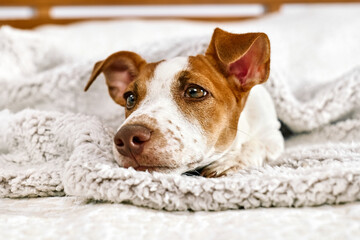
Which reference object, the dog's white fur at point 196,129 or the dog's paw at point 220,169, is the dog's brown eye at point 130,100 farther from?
the dog's paw at point 220,169

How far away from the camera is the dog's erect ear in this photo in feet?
4.61

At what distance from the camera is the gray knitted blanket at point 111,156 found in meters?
1.06

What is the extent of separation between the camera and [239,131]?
5.25ft

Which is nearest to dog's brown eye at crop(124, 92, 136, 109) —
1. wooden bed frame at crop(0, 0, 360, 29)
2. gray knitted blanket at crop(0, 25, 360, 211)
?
gray knitted blanket at crop(0, 25, 360, 211)

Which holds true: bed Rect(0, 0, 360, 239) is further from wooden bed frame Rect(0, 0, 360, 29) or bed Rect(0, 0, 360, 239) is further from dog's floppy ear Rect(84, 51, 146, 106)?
wooden bed frame Rect(0, 0, 360, 29)

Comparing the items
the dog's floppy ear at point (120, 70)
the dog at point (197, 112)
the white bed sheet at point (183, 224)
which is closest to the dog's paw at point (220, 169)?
the dog at point (197, 112)

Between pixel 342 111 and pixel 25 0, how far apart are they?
3162 millimetres

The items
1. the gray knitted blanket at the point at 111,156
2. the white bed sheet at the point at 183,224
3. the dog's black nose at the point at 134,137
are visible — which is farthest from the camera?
the dog's black nose at the point at 134,137

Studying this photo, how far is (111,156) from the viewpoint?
1348mm

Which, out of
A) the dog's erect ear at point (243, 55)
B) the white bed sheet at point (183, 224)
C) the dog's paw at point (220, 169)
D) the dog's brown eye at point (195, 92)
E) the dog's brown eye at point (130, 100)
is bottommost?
the dog's paw at point (220, 169)

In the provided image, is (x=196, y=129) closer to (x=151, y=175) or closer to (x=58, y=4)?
(x=151, y=175)

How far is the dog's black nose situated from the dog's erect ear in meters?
0.42

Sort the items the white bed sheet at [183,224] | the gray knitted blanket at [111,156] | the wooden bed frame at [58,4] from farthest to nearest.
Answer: the wooden bed frame at [58,4] → the gray knitted blanket at [111,156] → the white bed sheet at [183,224]

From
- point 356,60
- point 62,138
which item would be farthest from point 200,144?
point 356,60
